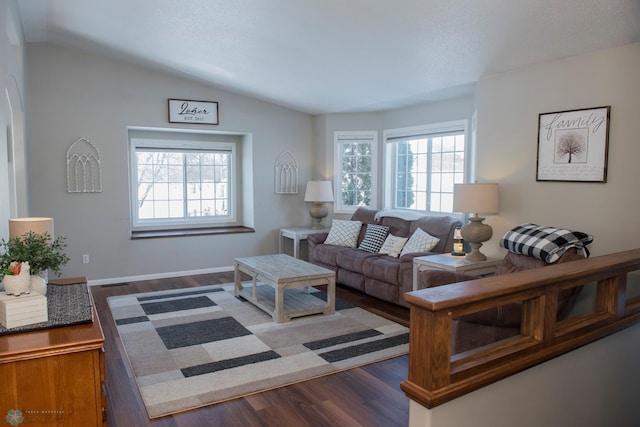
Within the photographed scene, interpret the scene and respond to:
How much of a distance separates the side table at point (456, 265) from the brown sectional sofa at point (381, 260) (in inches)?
13.9

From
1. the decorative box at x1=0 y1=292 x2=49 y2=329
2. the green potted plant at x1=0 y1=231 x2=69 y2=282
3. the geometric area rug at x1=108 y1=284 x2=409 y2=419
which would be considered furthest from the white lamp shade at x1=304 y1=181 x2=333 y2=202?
the decorative box at x1=0 y1=292 x2=49 y2=329

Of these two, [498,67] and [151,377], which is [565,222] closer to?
[498,67]

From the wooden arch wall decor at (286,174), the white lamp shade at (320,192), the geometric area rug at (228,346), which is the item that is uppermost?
the wooden arch wall decor at (286,174)

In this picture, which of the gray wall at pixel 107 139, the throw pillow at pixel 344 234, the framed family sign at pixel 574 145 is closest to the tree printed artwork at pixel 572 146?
the framed family sign at pixel 574 145

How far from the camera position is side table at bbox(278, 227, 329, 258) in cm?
623

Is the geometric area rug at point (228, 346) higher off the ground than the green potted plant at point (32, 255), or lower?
lower

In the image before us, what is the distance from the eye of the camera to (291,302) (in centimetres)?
463

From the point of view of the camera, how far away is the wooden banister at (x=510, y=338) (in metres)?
1.58

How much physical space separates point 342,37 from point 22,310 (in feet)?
10.2

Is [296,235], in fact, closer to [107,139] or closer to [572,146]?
[107,139]

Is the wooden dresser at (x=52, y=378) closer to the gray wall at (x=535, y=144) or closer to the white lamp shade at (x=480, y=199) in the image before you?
the white lamp shade at (x=480, y=199)

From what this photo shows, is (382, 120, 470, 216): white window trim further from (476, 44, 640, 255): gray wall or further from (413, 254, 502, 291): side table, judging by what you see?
(413, 254, 502, 291): side table

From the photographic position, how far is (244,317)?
14.3ft

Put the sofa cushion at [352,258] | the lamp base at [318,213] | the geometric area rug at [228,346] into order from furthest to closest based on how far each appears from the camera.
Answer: the lamp base at [318,213], the sofa cushion at [352,258], the geometric area rug at [228,346]
